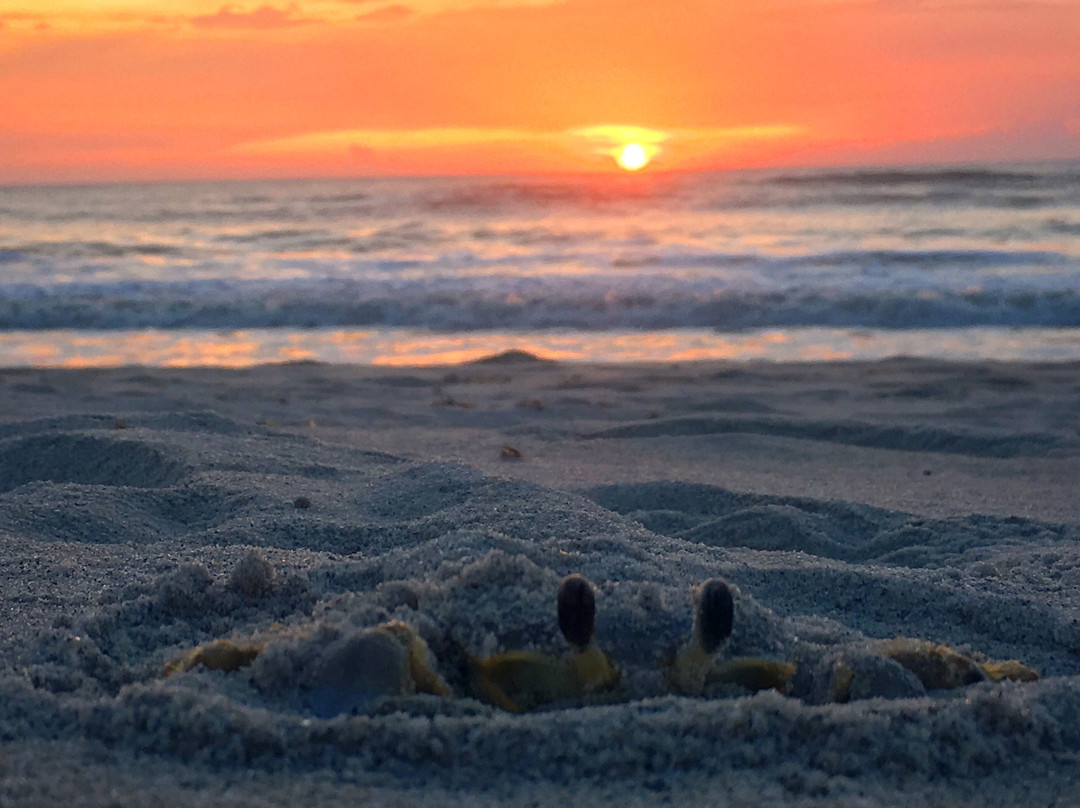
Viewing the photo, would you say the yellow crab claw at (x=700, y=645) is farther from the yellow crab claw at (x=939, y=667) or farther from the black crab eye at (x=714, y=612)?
the yellow crab claw at (x=939, y=667)

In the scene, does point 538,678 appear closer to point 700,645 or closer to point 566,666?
point 566,666

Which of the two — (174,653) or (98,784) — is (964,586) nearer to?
(174,653)

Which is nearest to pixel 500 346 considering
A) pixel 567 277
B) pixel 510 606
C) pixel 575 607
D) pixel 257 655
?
pixel 567 277

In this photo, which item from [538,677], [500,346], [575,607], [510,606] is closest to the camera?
[575,607]

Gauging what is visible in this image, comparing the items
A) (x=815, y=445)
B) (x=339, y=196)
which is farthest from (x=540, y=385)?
(x=339, y=196)

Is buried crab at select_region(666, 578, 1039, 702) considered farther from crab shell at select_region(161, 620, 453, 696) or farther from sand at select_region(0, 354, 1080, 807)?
crab shell at select_region(161, 620, 453, 696)

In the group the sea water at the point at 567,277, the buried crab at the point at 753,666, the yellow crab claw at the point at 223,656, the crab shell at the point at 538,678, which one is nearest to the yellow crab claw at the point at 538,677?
the crab shell at the point at 538,678

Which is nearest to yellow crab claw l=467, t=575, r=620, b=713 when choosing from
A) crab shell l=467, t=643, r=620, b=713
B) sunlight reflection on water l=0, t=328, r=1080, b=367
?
crab shell l=467, t=643, r=620, b=713
